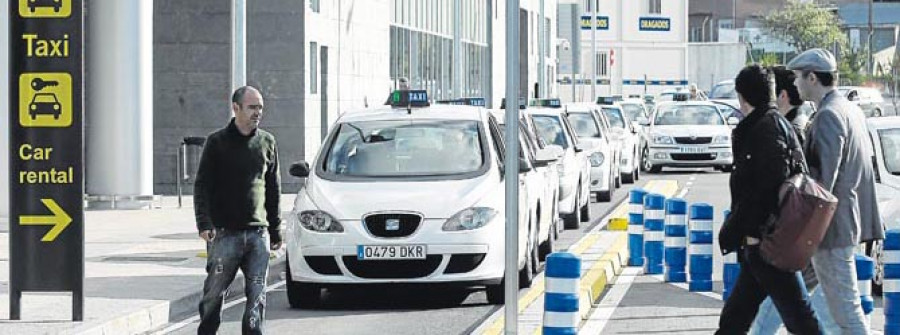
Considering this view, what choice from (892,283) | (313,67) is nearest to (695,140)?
(313,67)

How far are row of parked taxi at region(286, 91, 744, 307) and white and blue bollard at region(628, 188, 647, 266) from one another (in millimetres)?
836

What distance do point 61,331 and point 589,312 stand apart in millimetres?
4119

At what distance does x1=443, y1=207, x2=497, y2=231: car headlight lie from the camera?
48.8 ft

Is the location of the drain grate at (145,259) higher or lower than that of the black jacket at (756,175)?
lower

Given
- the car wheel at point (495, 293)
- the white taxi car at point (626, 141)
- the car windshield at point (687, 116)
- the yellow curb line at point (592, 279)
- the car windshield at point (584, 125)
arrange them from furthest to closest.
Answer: the car windshield at point (687, 116) → the white taxi car at point (626, 141) → the car windshield at point (584, 125) → the car wheel at point (495, 293) → the yellow curb line at point (592, 279)

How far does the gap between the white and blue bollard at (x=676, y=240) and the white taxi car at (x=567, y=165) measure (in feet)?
19.8

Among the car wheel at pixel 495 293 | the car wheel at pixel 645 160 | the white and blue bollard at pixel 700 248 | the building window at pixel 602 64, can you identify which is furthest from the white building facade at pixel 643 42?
the car wheel at pixel 495 293

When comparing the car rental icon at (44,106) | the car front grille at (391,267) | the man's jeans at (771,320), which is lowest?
the car front grille at (391,267)

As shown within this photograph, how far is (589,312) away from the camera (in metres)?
14.4

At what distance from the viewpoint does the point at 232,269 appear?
440 inches

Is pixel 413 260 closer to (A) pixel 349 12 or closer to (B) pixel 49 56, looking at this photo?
(B) pixel 49 56

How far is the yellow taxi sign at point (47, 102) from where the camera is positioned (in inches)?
522

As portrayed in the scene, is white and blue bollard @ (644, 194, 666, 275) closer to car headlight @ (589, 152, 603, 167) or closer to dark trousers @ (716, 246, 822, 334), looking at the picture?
dark trousers @ (716, 246, 822, 334)

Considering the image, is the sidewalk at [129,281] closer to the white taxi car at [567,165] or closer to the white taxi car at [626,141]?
the white taxi car at [567,165]
